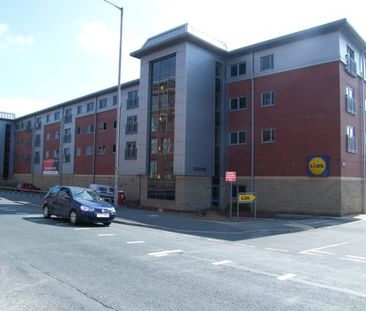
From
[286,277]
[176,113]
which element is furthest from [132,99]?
[286,277]

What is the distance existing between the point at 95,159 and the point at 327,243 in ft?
112

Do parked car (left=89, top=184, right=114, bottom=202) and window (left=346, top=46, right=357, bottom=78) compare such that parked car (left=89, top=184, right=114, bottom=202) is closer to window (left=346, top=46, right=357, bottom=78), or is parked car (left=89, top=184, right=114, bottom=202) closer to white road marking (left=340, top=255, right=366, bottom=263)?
window (left=346, top=46, right=357, bottom=78)

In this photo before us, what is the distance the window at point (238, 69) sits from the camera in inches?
1177

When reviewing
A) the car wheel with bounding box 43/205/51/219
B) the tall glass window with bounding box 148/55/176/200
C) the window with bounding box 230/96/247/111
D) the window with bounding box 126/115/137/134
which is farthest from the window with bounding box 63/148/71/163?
the car wheel with bounding box 43/205/51/219

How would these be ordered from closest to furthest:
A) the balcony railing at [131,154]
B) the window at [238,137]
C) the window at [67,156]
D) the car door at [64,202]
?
the car door at [64,202] < the window at [238,137] < the balcony railing at [131,154] < the window at [67,156]

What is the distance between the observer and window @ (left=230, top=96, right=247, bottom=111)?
2975 cm

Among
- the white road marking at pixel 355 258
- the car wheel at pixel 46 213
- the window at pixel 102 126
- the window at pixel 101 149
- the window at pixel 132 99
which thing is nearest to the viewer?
the white road marking at pixel 355 258

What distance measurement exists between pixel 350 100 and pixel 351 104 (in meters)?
0.31

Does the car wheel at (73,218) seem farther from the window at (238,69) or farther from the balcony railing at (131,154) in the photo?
the balcony railing at (131,154)

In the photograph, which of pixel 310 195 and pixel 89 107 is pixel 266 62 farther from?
pixel 89 107

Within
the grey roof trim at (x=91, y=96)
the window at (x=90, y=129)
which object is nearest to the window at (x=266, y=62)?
the grey roof trim at (x=91, y=96)

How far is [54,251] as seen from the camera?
948cm

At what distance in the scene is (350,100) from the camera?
1018 inches

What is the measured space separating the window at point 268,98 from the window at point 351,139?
5.39m
